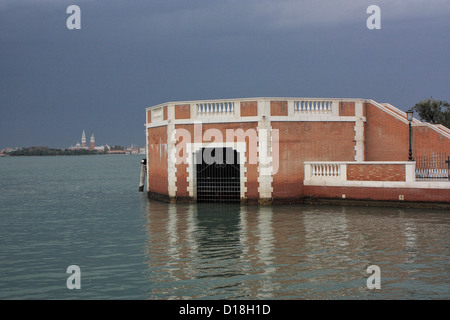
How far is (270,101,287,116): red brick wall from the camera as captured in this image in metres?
24.4

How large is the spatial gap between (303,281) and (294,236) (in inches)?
212

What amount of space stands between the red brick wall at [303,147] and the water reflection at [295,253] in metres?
2.50

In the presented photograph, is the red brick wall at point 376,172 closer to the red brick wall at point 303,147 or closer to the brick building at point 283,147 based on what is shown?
the brick building at point 283,147

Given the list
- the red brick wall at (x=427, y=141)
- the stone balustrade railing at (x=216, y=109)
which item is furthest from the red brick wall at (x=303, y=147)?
the red brick wall at (x=427, y=141)

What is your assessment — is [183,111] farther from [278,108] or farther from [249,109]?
[278,108]

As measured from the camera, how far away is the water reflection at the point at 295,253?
35.1 feet

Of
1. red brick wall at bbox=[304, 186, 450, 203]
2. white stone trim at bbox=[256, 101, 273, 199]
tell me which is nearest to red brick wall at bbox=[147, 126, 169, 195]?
white stone trim at bbox=[256, 101, 273, 199]

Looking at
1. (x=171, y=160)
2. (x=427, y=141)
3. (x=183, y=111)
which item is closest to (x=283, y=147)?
(x=183, y=111)

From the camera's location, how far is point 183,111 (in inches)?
1001

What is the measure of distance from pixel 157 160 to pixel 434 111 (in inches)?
1248

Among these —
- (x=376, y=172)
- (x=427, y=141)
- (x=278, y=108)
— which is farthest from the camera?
(x=427, y=141)

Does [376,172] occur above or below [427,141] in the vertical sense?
below

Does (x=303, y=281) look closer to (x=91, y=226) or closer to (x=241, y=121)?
(x=91, y=226)
